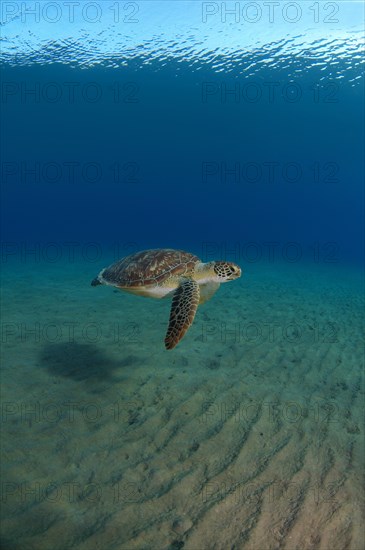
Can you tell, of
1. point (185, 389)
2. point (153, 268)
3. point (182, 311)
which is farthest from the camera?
point (153, 268)

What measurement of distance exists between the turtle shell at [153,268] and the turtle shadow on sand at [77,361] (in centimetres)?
148

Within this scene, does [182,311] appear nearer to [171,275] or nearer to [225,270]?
→ [171,275]

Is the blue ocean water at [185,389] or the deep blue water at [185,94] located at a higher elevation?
the deep blue water at [185,94]

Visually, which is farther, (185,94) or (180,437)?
(185,94)

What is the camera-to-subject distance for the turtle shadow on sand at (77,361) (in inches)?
224

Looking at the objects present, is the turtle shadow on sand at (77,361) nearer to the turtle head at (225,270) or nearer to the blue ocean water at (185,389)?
the blue ocean water at (185,389)

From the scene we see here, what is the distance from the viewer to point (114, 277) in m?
6.32

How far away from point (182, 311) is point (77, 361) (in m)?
2.64

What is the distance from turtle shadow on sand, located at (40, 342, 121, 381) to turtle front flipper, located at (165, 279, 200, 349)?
1.87 m

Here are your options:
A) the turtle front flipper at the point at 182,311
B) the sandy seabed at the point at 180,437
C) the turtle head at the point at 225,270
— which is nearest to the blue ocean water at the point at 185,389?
the sandy seabed at the point at 180,437

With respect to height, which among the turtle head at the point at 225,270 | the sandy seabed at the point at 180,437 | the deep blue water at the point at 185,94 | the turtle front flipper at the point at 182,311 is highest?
the deep blue water at the point at 185,94

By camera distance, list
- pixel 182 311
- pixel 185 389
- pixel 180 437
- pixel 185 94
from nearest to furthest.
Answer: pixel 180 437
pixel 182 311
pixel 185 389
pixel 185 94

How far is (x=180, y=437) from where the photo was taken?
423 cm

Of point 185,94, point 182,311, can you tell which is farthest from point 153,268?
point 185,94
